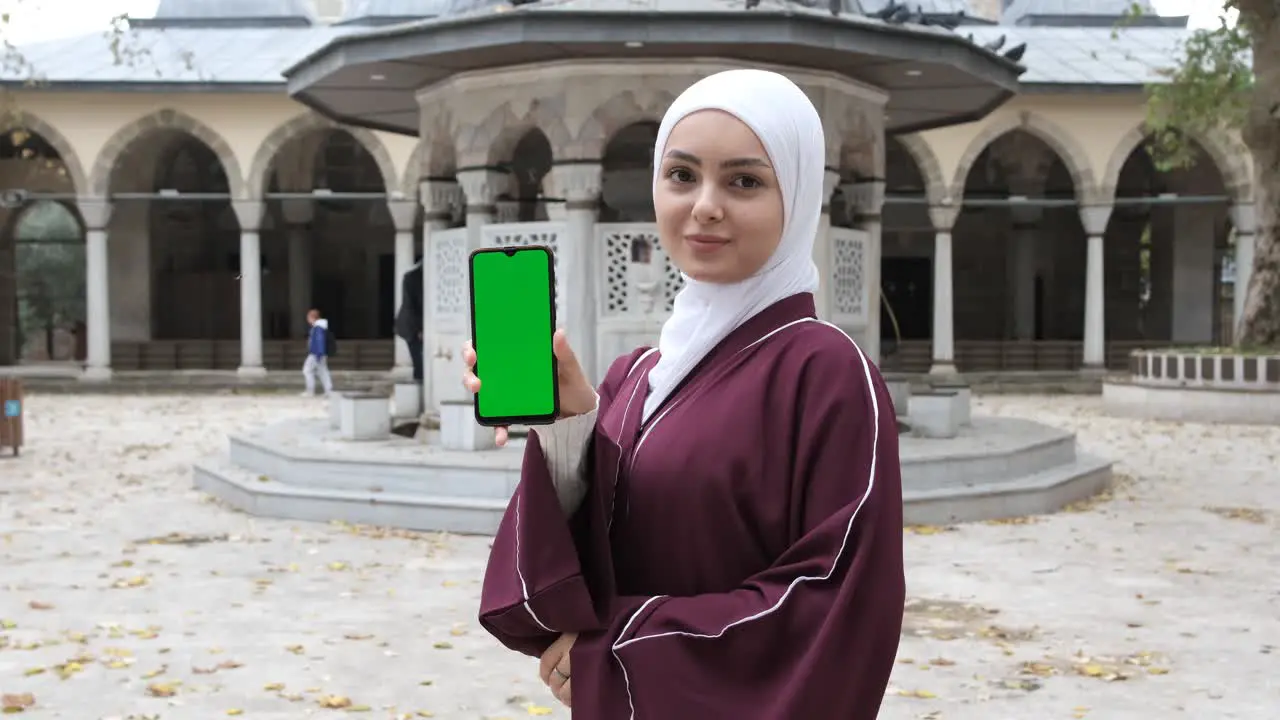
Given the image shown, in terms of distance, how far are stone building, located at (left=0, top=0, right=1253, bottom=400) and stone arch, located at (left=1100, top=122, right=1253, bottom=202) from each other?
0.04 m

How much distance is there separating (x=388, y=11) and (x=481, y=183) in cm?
1625

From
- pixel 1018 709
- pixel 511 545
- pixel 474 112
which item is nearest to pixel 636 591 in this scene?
pixel 511 545

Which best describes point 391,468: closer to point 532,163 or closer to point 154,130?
point 532,163

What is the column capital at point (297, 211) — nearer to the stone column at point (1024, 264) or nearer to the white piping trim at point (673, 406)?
the stone column at point (1024, 264)

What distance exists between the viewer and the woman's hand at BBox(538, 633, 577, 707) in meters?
1.73

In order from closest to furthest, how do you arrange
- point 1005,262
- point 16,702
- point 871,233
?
point 16,702 → point 871,233 → point 1005,262

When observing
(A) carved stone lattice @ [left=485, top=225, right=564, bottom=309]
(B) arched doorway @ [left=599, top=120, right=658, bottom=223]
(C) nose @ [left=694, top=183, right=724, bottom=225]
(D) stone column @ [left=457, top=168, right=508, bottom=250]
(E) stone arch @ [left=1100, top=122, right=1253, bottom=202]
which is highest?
(E) stone arch @ [left=1100, top=122, right=1253, bottom=202]

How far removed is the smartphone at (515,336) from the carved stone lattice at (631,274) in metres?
7.91

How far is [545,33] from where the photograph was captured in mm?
8758

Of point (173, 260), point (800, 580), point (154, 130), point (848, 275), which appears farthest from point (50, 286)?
point (800, 580)

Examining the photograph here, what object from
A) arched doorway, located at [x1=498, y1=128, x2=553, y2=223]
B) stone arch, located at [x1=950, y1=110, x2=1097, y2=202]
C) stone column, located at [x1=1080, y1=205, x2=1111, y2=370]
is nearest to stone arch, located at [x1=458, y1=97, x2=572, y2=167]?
arched doorway, located at [x1=498, y1=128, x2=553, y2=223]

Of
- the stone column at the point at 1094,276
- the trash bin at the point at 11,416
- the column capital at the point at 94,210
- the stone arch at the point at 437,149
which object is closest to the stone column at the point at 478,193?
the stone arch at the point at 437,149

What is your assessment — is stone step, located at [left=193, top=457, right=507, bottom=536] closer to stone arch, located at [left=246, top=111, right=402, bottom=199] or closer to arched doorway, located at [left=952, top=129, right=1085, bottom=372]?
stone arch, located at [left=246, top=111, right=402, bottom=199]

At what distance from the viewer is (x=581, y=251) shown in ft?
31.4
